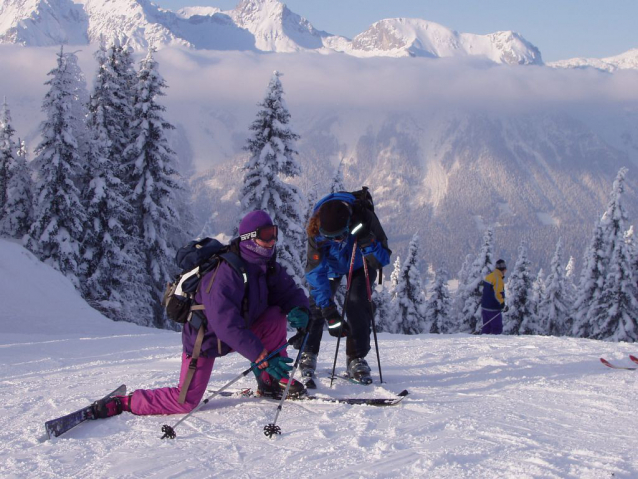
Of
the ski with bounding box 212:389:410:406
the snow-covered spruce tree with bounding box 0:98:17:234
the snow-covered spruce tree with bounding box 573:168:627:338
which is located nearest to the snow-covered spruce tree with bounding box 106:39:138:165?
the snow-covered spruce tree with bounding box 0:98:17:234

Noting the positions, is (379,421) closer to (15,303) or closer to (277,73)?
(15,303)

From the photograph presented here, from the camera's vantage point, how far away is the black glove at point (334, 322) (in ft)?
16.9

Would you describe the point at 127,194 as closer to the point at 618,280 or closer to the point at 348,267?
the point at 348,267

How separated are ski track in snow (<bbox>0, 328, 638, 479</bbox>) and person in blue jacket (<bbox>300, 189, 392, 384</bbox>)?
35cm

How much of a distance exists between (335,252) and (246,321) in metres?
1.33

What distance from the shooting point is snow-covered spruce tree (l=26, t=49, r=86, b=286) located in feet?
70.2

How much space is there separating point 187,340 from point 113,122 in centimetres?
2121

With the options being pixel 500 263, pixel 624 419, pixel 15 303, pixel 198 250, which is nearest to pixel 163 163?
pixel 15 303

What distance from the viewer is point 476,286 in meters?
31.5

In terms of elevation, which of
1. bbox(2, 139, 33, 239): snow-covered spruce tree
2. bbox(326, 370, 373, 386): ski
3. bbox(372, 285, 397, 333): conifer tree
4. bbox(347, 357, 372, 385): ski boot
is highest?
bbox(2, 139, 33, 239): snow-covered spruce tree

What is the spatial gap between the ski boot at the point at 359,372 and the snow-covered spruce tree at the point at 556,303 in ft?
100

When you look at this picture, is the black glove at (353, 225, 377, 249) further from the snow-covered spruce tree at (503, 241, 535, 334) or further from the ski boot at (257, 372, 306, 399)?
the snow-covered spruce tree at (503, 241, 535, 334)

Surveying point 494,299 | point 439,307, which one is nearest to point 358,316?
point 494,299

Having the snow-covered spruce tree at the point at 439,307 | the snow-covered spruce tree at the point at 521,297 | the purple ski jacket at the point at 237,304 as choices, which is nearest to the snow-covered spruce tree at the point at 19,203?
the snow-covered spruce tree at the point at 439,307
